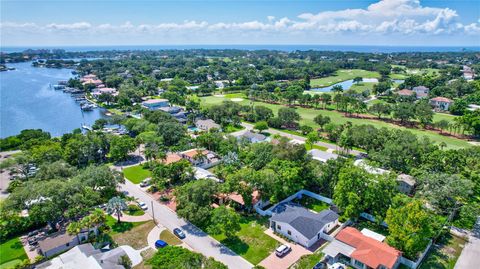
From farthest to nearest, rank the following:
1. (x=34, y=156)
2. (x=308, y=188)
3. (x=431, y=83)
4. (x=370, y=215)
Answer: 1. (x=431, y=83)
2. (x=34, y=156)
3. (x=308, y=188)
4. (x=370, y=215)

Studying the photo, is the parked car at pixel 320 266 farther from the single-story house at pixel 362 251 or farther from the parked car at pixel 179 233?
the parked car at pixel 179 233

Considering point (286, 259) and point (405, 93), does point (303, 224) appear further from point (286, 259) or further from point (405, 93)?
point (405, 93)

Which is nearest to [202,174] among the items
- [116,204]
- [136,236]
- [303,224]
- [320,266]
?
[116,204]

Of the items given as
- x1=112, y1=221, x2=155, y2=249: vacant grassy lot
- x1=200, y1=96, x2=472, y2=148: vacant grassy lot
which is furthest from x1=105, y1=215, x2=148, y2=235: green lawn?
x1=200, y1=96, x2=472, y2=148: vacant grassy lot

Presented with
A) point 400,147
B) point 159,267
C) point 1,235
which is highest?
point 400,147

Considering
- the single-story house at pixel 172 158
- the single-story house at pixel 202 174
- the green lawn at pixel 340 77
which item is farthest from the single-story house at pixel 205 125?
the green lawn at pixel 340 77

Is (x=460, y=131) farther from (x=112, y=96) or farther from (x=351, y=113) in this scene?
(x=112, y=96)

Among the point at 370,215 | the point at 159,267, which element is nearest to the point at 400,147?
the point at 370,215
